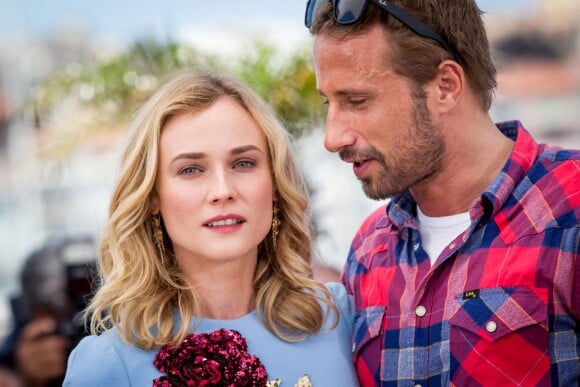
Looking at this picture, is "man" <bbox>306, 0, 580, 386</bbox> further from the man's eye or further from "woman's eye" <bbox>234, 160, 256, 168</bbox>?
"woman's eye" <bbox>234, 160, 256, 168</bbox>

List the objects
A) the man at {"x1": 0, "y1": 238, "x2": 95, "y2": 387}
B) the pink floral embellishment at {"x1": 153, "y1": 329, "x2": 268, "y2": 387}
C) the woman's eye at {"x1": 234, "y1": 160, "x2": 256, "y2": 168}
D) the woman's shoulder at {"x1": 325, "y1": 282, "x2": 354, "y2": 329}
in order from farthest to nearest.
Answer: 1. the man at {"x1": 0, "y1": 238, "x2": 95, "y2": 387}
2. the woman's shoulder at {"x1": 325, "y1": 282, "x2": 354, "y2": 329}
3. the woman's eye at {"x1": 234, "y1": 160, "x2": 256, "y2": 168}
4. the pink floral embellishment at {"x1": 153, "y1": 329, "x2": 268, "y2": 387}

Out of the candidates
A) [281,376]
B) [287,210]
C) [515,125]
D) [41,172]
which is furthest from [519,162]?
[41,172]

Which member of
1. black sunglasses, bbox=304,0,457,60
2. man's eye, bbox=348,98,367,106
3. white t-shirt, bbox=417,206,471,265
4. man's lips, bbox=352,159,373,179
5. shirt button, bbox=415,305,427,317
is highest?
black sunglasses, bbox=304,0,457,60

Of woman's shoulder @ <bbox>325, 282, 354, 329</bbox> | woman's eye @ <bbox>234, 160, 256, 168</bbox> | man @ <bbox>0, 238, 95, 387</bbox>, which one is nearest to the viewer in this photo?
woman's eye @ <bbox>234, 160, 256, 168</bbox>

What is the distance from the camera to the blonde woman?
6.26 ft

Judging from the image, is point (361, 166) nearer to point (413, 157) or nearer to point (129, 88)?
point (413, 157)

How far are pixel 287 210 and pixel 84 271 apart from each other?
1684mm

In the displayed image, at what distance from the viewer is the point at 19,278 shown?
12.1ft

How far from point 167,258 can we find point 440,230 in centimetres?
68

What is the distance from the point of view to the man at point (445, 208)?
179 cm

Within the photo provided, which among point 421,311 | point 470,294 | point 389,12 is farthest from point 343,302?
point 389,12

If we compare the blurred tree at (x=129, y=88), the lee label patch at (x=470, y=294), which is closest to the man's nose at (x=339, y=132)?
the lee label patch at (x=470, y=294)

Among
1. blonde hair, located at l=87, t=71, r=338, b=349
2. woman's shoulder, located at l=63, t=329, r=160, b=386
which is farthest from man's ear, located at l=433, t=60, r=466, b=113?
woman's shoulder, located at l=63, t=329, r=160, b=386

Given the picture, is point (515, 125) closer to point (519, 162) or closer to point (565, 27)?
point (519, 162)
